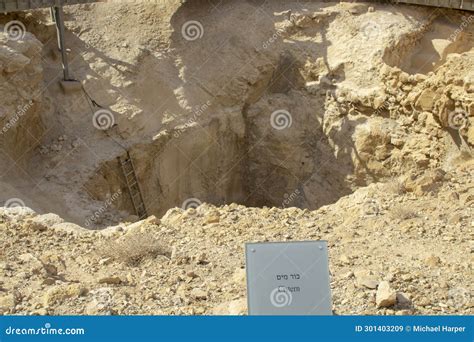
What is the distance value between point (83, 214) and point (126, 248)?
3586mm

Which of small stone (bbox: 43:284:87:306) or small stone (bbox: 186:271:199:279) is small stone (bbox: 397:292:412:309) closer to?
small stone (bbox: 186:271:199:279)

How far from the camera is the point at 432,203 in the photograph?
25.2ft

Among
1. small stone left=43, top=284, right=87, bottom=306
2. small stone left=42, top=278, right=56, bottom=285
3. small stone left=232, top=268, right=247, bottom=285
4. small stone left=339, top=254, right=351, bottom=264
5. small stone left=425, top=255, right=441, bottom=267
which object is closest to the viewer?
small stone left=43, top=284, right=87, bottom=306

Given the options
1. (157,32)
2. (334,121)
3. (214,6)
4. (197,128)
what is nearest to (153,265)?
(197,128)

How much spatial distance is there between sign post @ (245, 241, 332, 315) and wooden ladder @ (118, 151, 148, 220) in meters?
7.39

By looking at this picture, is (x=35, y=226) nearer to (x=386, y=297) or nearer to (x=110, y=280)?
(x=110, y=280)

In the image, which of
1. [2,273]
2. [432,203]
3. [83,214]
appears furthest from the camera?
[83,214]

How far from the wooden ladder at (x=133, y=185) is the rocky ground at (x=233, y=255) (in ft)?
11.5

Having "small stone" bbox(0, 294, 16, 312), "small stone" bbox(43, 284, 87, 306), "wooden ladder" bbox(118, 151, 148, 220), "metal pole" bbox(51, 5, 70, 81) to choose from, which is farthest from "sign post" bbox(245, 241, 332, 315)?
"metal pole" bbox(51, 5, 70, 81)

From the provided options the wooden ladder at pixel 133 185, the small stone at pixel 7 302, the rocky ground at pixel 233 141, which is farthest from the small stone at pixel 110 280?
the wooden ladder at pixel 133 185

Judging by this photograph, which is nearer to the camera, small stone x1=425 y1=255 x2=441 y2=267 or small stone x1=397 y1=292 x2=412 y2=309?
small stone x1=397 y1=292 x2=412 y2=309

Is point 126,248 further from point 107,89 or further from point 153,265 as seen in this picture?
point 107,89

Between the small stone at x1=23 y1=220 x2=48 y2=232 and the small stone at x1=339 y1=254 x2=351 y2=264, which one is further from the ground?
the small stone at x1=23 y1=220 x2=48 y2=232

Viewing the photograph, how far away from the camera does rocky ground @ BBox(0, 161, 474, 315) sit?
5.45 meters
